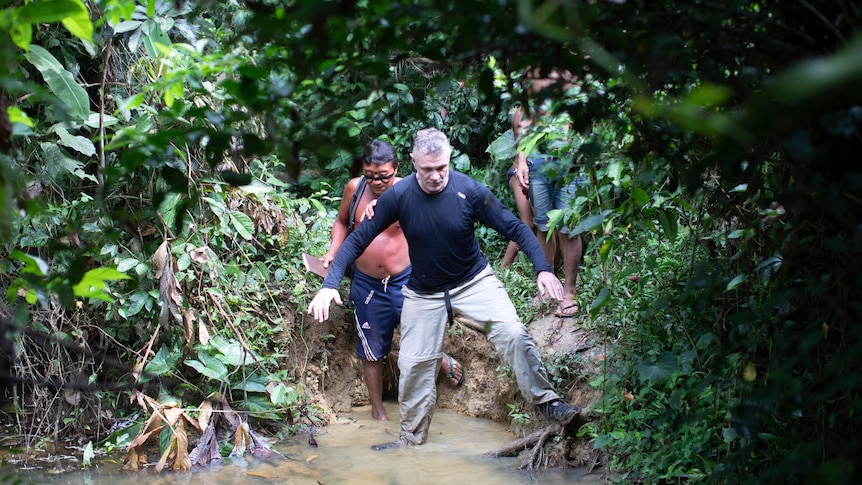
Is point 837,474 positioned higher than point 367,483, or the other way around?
point 837,474

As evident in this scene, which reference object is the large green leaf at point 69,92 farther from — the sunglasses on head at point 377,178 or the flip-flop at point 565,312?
the flip-flop at point 565,312

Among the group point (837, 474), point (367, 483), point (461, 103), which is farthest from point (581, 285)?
point (837, 474)

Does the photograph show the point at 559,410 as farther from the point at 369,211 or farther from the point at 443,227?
the point at 369,211

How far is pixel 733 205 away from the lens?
2.92 m

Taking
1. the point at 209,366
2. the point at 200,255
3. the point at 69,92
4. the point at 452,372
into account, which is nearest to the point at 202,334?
the point at 209,366

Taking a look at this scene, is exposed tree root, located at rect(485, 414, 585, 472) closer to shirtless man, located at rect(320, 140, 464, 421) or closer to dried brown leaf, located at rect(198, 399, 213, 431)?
shirtless man, located at rect(320, 140, 464, 421)

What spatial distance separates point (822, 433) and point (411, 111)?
1.46 metres

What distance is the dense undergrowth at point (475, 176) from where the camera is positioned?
1.60 meters

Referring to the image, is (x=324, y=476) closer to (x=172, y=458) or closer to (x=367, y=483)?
(x=367, y=483)

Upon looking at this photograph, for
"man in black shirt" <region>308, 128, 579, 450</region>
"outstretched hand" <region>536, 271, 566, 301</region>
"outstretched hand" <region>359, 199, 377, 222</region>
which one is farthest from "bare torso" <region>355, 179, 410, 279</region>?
"outstretched hand" <region>536, 271, 566, 301</region>

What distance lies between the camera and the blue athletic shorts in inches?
233

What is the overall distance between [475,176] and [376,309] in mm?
2575

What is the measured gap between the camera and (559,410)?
481 centimetres

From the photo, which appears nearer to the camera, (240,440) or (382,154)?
(240,440)
